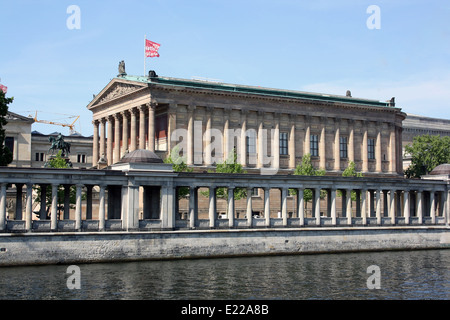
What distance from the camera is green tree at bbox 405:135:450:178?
429 ft

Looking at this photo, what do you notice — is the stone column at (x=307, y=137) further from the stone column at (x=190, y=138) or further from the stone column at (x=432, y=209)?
the stone column at (x=432, y=209)

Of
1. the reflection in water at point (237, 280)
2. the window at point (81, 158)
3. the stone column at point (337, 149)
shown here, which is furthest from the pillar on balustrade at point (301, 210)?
the window at point (81, 158)

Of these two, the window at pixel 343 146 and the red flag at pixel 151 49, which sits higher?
the red flag at pixel 151 49

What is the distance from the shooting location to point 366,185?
76438mm

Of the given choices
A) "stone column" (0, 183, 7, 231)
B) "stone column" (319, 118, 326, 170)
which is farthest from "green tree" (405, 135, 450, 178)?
A: "stone column" (0, 183, 7, 231)

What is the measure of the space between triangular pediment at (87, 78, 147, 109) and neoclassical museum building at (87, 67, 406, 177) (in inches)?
6.1

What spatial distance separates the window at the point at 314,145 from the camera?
10931 centimetres

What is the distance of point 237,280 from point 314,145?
63875mm

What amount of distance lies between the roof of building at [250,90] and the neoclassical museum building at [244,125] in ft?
0.59

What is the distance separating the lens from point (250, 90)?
338 ft

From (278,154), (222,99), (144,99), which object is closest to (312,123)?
(278,154)

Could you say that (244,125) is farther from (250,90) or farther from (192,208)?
(192,208)

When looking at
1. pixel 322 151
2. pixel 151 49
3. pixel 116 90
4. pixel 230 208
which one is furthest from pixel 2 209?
pixel 322 151
